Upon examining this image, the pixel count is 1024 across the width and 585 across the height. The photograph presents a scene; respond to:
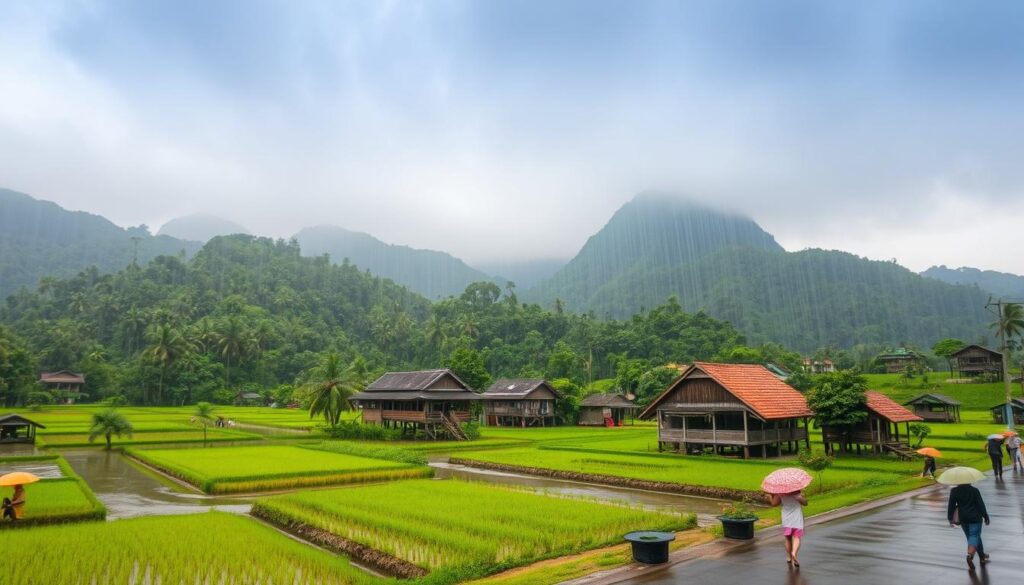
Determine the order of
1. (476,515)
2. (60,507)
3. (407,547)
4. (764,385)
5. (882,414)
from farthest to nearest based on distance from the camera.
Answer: (764,385)
(882,414)
(60,507)
(476,515)
(407,547)

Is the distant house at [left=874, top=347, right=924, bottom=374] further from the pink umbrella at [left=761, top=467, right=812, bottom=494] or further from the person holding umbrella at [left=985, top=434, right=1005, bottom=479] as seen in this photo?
the pink umbrella at [left=761, top=467, right=812, bottom=494]

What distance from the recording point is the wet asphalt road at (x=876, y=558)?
10266mm

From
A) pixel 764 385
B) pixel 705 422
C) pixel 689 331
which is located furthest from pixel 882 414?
pixel 689 331

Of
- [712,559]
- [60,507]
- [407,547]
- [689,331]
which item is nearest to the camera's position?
[712,559]

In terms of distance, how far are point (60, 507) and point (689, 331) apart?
9533 cm

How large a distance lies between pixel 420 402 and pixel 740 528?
125 feet

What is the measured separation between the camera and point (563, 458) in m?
32.6

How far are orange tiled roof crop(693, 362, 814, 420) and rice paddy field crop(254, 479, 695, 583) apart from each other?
14.6 m

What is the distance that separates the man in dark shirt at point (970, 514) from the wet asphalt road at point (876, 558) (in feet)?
1.21

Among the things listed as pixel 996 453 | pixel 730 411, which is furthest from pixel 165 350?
pixel 996 453

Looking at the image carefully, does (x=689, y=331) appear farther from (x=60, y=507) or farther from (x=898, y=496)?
(x=60, y=507)

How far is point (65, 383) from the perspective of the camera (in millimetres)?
86250

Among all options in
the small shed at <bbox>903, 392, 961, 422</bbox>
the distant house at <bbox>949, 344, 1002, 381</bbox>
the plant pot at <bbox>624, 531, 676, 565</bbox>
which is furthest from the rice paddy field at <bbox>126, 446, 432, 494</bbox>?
the distant house at <bbox>949, 344, 1002, 381</bbox>

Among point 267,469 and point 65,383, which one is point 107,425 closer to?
point 267,469
